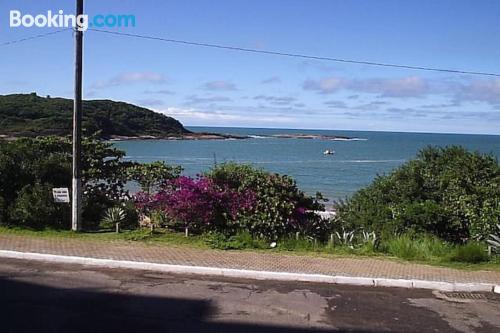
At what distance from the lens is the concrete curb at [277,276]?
8.59 m

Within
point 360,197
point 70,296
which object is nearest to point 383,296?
point 70,296

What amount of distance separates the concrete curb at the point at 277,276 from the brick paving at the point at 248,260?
30 centimetres

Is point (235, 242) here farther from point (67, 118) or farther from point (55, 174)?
point (67, 118)

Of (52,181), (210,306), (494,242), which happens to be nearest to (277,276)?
(210,306)

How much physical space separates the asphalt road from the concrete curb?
0.75 ft

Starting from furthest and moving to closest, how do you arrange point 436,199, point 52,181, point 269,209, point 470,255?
point 52,181 < point 436,199 < point 269,209 < point 470,255

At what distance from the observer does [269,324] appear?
6.52 meters

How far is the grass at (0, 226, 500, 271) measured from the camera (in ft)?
34.5

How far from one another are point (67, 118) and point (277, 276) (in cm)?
9006

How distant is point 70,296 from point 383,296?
4162 millimetres

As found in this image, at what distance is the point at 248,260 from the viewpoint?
399 inches

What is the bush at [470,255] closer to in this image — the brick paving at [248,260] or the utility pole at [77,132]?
the brick paving at [248,260]

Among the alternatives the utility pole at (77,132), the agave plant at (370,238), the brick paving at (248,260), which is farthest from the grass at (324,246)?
the utility pole at (77,132)

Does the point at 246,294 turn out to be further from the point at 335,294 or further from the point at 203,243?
the point at 203,243
